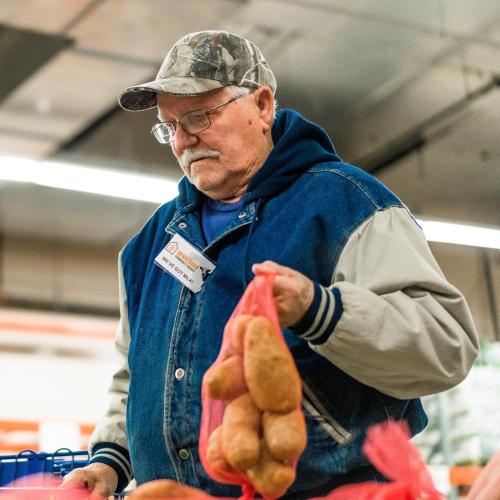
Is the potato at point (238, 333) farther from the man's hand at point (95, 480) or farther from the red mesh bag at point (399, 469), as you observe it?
the man's hand at point (95, 480)

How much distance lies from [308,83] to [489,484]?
6.45 meters

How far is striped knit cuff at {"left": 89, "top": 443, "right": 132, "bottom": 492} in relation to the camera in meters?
2.06

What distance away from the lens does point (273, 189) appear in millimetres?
1879

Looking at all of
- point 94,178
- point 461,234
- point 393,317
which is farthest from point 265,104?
point 461,234

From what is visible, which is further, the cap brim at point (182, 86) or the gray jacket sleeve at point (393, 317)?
the cap brim at point (182, 86)

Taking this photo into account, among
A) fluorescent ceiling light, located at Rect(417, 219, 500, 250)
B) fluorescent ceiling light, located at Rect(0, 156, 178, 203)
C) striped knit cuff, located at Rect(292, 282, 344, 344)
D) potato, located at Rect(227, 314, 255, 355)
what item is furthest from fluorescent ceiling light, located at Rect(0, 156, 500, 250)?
A: potato, located at Rect(227, 314, 255, 355)

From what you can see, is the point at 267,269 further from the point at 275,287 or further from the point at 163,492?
the point at 163,492

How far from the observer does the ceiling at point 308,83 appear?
614 centimetres

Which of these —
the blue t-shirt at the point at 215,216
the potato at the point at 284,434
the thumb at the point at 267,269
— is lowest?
the potato at the point at 284,434

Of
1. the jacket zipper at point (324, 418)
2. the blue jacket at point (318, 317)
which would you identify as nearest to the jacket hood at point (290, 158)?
the blue jacket at point (318, 317)

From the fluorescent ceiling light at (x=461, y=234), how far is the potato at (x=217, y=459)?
708cm

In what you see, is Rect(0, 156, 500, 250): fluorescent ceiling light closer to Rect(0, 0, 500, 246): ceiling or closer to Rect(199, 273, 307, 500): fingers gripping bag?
Rect(0, 0, 500, 246): ceiling

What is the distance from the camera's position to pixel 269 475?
127cm

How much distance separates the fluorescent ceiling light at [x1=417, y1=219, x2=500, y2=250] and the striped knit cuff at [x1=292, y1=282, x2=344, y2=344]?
22.5ft
